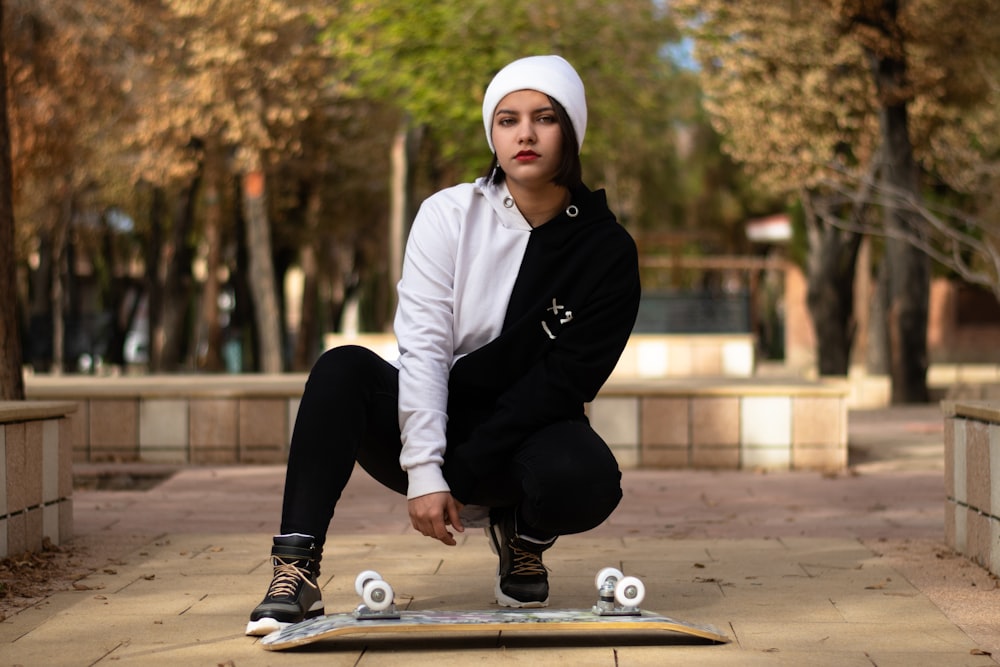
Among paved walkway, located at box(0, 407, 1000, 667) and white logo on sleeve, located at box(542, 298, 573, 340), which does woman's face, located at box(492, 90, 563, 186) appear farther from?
paved walkway, located at box(0, 407, 1000, 667)

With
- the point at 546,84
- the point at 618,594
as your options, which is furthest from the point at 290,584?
the point at 546,84

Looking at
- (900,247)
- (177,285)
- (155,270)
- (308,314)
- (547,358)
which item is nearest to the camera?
(547,358)

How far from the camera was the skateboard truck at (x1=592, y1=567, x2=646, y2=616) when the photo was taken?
4203 mm

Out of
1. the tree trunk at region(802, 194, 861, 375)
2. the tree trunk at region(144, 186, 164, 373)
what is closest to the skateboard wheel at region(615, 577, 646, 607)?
the tree trunk at region(802, 194, 861, 375)

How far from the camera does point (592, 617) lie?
4176 millimetres

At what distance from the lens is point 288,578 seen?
417 cm

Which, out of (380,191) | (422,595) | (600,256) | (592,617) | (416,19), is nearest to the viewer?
Answer: (592,617)

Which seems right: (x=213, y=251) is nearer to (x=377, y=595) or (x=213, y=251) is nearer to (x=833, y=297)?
(x=833, y=297)

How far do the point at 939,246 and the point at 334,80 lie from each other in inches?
485

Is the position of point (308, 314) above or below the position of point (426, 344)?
above

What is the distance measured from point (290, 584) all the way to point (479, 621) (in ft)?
1.76

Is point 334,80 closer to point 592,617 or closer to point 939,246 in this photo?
point 939,246

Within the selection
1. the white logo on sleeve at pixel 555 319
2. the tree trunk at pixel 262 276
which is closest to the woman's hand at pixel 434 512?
the white logo on sleeve at pixel 555 319

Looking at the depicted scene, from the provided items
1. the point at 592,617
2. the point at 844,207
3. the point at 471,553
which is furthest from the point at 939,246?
the point at 592,617
